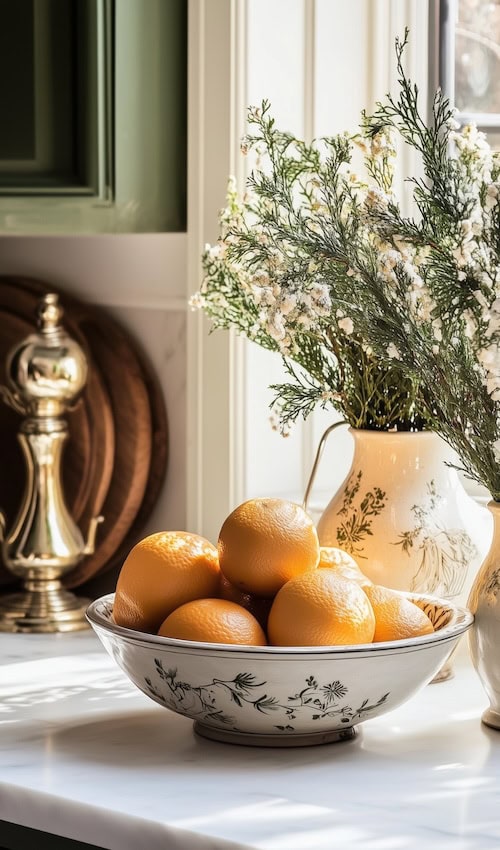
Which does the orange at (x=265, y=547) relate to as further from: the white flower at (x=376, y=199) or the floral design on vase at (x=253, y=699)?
the white flower at (x=376, y=199)

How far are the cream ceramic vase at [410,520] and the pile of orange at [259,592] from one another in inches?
4.3

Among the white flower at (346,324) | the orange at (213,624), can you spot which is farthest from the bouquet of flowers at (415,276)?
the orange at (213,624)

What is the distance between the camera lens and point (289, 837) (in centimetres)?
94

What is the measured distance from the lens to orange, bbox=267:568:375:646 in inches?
42.5

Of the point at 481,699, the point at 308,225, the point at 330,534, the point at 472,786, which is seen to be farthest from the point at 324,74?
the point at 472,786

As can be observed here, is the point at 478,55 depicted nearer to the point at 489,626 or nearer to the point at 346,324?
the point at 346,324

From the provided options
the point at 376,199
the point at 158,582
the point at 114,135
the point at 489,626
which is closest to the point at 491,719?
the point at 489,626

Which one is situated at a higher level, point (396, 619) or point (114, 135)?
point (114, 135)

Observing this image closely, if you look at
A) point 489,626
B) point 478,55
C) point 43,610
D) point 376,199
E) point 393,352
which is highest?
point 478,55

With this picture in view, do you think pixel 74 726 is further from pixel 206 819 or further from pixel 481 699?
pixel 481 699

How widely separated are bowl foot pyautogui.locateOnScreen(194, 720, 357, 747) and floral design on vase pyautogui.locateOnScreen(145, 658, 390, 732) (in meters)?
0.03

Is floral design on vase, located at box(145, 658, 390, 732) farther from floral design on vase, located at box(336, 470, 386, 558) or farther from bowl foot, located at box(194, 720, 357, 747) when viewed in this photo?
floral design on vase, located at box(336, 470, 386, 558)

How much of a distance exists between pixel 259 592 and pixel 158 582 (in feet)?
0.29

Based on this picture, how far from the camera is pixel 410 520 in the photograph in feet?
4.30
